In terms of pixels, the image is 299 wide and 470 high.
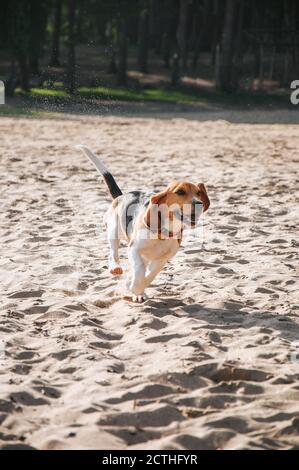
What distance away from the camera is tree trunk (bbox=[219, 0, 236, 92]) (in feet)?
113

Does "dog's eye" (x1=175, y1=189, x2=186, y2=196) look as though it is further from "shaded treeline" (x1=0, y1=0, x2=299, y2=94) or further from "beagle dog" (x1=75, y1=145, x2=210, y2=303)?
"shaded treeline" (x1=0, y1=0, x2=299, y2=94)

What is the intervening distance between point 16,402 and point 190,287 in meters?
2.59

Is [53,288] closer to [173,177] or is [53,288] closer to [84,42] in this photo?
[173,177]

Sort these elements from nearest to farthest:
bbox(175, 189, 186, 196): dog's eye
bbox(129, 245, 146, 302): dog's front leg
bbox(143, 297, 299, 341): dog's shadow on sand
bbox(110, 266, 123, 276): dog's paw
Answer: bbox(175, 189, 186, 196): dog's eye → bbox(143, 297, 299, 341): dog's shadow on sand → bbox(129, 245, 146, 302): dog's front leg → bbox(110, 266, 123, 276): dog's paw

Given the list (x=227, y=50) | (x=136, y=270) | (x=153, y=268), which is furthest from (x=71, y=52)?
(x=136, y=270)

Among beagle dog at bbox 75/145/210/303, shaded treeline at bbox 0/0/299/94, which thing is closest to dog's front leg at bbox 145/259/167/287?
beagle dog at bbox 75/145/210/303

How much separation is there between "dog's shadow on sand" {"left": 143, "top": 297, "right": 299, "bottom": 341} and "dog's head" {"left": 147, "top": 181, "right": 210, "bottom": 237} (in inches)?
28.1

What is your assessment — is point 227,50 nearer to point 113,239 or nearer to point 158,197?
point 113,239

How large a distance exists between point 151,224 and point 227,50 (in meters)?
30.2

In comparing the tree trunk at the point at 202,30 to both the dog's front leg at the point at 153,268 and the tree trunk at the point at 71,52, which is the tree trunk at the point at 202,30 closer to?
the tree trunk at the point at 71,52

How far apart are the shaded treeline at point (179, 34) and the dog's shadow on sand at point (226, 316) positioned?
2580 cm

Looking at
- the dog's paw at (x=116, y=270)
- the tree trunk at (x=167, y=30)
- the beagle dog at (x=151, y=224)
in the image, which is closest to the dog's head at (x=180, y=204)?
the beagle dog at (x=151, y=224)
